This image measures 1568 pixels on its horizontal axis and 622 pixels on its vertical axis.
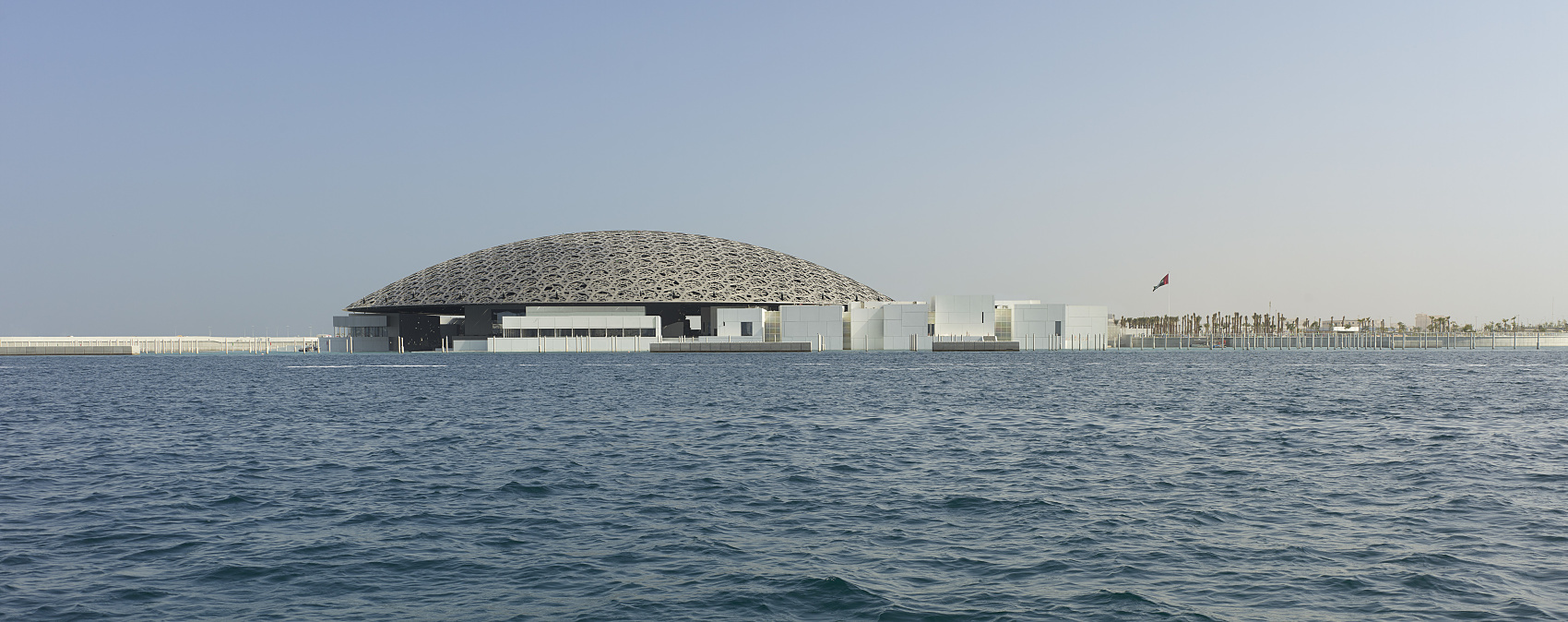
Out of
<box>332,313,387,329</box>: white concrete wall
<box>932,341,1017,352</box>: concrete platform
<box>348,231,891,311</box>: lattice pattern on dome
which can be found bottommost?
<box>932,341,1017,352</box>: concrete platform

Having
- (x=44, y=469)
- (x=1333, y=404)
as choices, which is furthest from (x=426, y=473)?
(x=1333, y=404)

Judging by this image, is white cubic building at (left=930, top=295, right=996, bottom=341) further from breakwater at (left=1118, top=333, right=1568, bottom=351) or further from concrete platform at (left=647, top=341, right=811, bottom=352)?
breakwater at (left=1118, top=333, right=1568, bottom=351)

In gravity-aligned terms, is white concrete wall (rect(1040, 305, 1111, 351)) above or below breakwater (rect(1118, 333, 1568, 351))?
above

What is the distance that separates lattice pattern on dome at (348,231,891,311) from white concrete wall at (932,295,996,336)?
3106 cm

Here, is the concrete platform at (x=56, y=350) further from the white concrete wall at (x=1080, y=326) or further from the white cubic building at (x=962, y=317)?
the white concrete wall at (x=1080, y=326)

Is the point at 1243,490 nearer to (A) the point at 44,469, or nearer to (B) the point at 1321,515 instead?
(B) the point at 1321,515

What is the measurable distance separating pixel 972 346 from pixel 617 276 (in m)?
53.4

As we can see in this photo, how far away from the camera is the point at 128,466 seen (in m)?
23.3

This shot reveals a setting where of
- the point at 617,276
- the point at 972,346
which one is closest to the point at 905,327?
the point at 972,346

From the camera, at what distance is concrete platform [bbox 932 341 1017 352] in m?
128

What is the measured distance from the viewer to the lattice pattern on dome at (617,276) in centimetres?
14300

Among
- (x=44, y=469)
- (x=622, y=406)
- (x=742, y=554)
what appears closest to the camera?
(x=742, y=554)

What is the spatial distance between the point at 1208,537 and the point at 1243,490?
4.85m

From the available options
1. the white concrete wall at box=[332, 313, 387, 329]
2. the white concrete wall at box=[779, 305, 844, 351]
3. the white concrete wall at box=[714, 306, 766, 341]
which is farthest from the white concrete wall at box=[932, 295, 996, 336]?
the white concrete wall at box=[332, 313, 387, 329]
